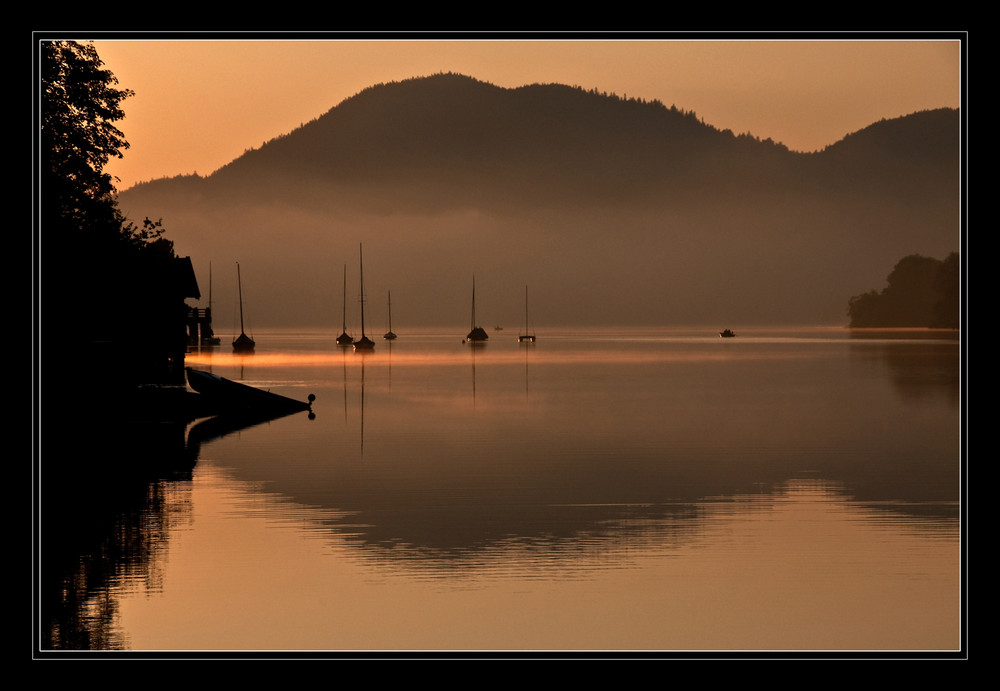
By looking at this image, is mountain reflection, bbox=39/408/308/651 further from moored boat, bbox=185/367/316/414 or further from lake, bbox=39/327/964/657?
moored boat, bbox=185/367/316/414

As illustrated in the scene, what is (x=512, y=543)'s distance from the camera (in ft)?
75.8

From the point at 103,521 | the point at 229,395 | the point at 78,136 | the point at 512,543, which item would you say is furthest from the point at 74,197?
A: the point at 512,543

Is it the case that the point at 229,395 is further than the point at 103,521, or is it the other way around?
the point at 229,395

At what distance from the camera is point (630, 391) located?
78.0 meters

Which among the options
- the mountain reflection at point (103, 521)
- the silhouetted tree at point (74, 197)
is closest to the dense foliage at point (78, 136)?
the silhouetted tree at point (74, 197)

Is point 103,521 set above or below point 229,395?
below

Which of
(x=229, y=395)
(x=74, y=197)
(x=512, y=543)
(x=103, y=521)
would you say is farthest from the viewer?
(x=229, y=395)

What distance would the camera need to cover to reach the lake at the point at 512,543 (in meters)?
16.9

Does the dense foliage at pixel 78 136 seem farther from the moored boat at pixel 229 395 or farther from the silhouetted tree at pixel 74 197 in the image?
the moored boat at pixel 229 395

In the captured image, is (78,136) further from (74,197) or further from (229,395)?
(229,395)

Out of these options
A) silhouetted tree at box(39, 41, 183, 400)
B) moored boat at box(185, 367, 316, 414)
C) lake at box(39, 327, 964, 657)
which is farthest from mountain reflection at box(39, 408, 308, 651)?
moored boat at box(185, 367, 316, 414)

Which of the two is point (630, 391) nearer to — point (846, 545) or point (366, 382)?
point (366, 382)

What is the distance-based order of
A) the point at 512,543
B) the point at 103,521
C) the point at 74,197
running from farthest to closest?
1. the point at 74,197
2. the point at 103,521
3. the point at 512,543
